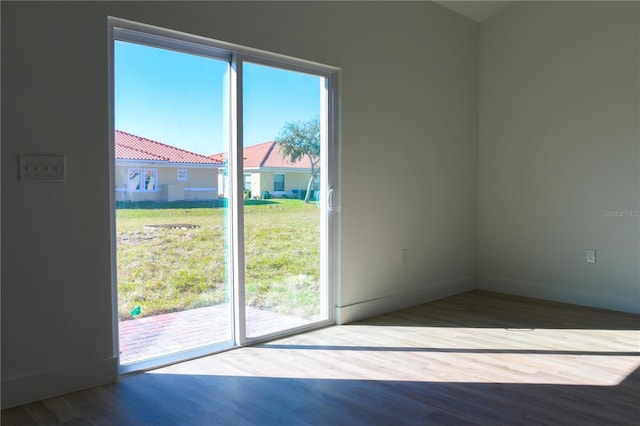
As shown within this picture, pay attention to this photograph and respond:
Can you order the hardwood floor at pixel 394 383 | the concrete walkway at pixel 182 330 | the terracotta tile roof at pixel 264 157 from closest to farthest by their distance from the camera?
the hardwood floor at pixel 394 383
the concrete walkway at pixel 182 330
the terracotta tile roof at pixel 264 157

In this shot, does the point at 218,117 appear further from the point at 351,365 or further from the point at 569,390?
the point at 569,390

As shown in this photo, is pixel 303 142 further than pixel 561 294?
No

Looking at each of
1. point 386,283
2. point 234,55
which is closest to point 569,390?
point 386,283

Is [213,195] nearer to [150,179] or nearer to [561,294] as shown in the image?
[150,179]

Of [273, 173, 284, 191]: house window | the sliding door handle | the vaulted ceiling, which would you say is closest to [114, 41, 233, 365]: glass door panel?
[273, 173, 284, 191]: house window

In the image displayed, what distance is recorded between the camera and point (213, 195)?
11.1 feet

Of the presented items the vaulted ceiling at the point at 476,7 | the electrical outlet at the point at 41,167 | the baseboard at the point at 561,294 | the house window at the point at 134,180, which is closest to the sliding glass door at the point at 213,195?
the house window at the point at 134,180

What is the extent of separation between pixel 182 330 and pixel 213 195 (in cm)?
88

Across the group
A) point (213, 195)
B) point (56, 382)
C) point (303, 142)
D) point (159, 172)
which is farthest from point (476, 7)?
point (56, 382)

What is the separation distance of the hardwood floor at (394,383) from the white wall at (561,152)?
89 centimetres

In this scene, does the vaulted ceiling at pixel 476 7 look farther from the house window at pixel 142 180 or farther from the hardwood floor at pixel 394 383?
the house window at pixel 142 180

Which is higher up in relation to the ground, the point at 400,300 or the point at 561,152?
the point at 561,152

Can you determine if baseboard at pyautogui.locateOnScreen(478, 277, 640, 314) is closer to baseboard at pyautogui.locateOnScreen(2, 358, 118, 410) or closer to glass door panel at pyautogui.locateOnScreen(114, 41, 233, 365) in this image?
glass door panel at pyautogui.locateOnScreen(114, 41, 233, 365)

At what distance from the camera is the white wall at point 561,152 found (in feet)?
14.7
